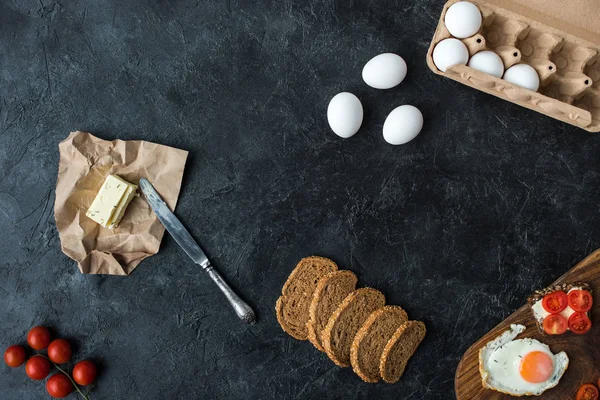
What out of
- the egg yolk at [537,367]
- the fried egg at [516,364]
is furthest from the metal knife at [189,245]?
the egg yolk at [537,367]

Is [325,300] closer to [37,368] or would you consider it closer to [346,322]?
[346,322]

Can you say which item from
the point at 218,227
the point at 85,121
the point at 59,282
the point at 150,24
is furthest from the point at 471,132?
the point at 59,282

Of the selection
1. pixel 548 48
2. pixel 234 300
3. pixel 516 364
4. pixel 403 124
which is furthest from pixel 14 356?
pixel 548 48

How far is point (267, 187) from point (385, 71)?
597 millimetres

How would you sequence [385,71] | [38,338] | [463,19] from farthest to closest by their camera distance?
[38,338] → [385,71] → [463,19]

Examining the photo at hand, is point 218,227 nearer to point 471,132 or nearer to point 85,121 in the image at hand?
point 85,121

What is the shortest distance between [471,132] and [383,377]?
938 millimetres

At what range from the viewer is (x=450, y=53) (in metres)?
1.88

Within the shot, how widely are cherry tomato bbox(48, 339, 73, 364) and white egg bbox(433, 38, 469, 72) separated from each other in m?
1.69

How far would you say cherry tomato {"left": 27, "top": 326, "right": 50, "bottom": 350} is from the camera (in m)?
2.07

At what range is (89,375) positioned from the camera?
2053mm

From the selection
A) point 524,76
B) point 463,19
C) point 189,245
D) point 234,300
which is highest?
point 463,19

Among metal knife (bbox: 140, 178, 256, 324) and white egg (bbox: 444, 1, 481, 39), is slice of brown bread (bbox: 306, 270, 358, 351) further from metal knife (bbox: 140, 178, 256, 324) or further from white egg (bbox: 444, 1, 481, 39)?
white egg (bbox: 444, 1, 481, 39)

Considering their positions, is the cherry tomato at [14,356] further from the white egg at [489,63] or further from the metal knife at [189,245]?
the white egg at [489,63]
